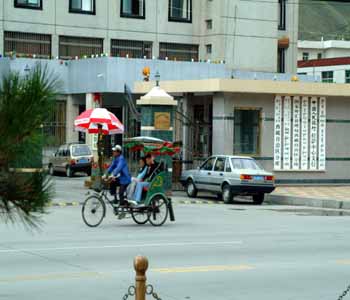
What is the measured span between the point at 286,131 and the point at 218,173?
6.15 m

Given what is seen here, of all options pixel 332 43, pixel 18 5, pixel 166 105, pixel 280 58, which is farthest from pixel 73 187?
pixel 332 43

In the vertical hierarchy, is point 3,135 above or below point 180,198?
above

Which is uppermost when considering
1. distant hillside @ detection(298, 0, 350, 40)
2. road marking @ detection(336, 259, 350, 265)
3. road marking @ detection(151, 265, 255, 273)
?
distant hillside @ detection(298, 0, 350, 40)

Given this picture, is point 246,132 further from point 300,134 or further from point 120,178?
point 120,178

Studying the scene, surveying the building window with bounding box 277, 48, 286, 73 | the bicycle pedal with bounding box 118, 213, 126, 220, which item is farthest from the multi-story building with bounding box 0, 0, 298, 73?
the bicycle pedal with bounding box 118, 213, 126, 220

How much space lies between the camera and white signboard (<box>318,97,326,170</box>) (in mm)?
35938

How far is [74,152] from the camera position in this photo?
43250 millimetres

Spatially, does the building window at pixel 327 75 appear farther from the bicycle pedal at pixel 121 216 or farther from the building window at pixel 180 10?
the bicycle pedal at pixel 121 216

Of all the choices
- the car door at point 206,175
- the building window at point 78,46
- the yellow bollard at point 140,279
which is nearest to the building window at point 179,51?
the building window at point 78,46

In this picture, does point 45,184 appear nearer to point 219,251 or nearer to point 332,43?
point 219,251

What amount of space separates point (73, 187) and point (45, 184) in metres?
30.2

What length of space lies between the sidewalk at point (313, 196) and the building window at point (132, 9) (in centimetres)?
2249

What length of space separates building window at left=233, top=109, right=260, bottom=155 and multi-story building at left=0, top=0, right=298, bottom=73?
63.5 ft

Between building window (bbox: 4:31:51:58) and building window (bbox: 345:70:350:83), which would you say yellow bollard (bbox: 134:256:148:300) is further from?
building window (bbox: 345:70:350:83)
